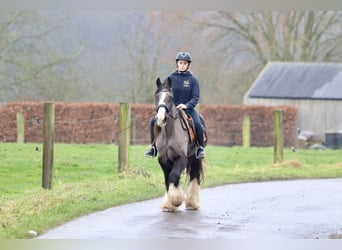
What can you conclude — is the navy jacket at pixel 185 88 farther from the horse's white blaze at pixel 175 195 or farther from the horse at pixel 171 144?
the horse's white blaze at pixel 175 195

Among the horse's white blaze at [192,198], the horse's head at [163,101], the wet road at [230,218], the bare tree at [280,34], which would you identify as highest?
the bare tree at [280,34]

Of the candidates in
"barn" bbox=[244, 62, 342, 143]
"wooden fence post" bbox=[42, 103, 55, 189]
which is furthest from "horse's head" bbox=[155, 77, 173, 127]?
"barn" bbox=[244, 62, 342, 143]

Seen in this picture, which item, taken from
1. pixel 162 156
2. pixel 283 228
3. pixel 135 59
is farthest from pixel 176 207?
pixel 135 59

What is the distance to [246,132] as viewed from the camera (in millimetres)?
16109

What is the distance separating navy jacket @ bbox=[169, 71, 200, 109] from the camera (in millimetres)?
9602

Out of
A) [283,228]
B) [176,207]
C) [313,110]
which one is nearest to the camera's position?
[283,228]

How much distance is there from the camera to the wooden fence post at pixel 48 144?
10.2 meters

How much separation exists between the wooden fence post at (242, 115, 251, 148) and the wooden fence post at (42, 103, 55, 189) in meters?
5.83

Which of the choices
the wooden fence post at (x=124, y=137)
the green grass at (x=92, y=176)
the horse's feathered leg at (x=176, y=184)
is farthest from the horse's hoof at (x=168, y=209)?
the wooden fence post at (x=124, y=137)

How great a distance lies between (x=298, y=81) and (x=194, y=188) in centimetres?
839

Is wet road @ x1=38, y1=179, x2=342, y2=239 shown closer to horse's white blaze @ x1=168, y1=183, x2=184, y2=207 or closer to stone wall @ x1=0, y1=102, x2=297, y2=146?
horse's white blaze @ x1=168, y1=183, x2=184, y2=207

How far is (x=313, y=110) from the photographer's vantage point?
57.5 feet

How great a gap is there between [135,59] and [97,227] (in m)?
6.56
